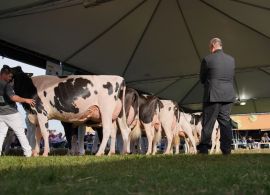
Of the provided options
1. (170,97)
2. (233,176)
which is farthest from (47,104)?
(170,97)

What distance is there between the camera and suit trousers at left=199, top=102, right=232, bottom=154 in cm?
746

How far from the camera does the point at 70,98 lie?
905 centimetres

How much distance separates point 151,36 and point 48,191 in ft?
40.6

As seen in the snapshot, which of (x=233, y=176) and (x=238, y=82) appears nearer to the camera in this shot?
(x=233, y=176)

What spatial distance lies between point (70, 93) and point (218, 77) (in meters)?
3.23

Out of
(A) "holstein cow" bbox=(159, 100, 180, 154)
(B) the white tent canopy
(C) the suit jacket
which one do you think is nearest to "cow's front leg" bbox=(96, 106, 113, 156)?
(C) the suit jacket

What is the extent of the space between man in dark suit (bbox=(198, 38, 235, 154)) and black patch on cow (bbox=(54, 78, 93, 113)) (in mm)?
2750

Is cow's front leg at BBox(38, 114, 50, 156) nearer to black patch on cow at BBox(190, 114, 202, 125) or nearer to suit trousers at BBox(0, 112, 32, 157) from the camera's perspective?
suit trousers at BBox(0, 112, 32, 157)

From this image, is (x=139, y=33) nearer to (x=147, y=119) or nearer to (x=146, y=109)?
(x=146, y=109)

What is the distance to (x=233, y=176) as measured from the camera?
3.63 metres

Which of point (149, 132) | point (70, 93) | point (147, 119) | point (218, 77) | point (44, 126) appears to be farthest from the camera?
point (147, 119)

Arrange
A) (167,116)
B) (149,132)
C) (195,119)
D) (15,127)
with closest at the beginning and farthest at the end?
(15,127) → (149,132) → (167,116) → (195,119)

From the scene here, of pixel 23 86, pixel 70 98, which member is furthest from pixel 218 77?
pixel 23 86

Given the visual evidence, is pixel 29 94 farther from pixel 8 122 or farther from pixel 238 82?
pixel 238 82
